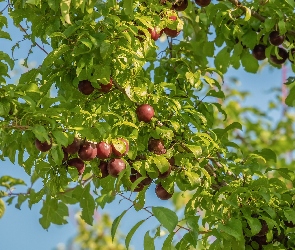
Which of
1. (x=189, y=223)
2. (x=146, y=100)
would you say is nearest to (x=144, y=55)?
(x=146, y=100)

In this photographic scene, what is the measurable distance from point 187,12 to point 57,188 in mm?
1661

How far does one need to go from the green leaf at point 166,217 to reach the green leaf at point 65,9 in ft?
2.87

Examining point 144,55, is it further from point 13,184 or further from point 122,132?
point 13,184

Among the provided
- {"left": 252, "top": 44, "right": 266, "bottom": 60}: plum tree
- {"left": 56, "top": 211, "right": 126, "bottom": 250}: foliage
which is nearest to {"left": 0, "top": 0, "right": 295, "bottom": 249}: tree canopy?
{"left": 252, "top": 44, "right": 266, "bottom": 60}: plum tree

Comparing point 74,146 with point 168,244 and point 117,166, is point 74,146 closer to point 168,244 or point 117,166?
point 117,166

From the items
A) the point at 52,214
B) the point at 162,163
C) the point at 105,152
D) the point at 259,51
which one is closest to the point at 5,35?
the point at 105,152

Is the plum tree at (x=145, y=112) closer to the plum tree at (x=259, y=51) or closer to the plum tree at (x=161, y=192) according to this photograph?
the plum tree at (x=161, y=192)

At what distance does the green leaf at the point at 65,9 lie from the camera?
2648mm

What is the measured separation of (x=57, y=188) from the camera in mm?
2924

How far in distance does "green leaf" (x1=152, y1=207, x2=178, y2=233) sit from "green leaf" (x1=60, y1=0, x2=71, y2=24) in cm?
88

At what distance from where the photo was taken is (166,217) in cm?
250

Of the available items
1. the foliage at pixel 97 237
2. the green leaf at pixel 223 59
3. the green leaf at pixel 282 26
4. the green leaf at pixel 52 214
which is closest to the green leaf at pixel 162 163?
the green leaf at pixel 282 26

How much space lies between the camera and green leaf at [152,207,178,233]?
8.06 ft

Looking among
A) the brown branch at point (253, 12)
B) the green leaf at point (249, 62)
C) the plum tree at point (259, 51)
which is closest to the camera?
the brown branch at point (253, 12)
